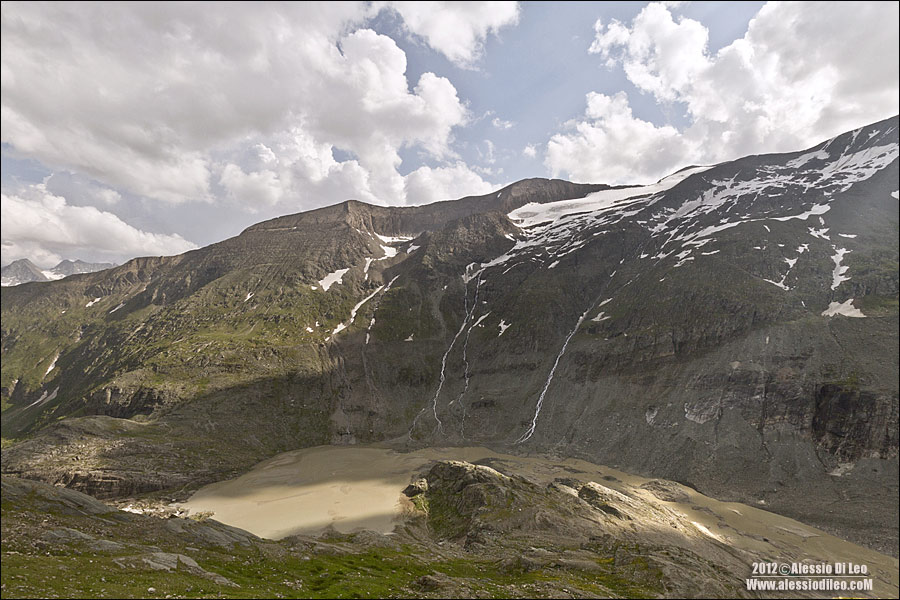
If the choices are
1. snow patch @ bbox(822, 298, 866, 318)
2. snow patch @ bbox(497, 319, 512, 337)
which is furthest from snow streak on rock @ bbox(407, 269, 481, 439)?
snow patch @ bbox(822, 298, 866, 318)

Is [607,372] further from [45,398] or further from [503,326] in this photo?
[45,398]

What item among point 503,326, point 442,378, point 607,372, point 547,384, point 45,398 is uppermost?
point 503,326

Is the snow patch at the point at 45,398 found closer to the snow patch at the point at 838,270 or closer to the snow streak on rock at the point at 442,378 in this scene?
the snow streak on rock at the point at 442,378

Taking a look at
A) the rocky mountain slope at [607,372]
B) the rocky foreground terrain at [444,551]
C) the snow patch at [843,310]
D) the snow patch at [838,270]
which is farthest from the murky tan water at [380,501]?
the snow patch at [838,270]

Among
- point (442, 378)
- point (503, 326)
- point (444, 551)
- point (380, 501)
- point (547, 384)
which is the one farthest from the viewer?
point (503, 326)

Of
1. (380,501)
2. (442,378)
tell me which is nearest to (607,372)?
(442,378)

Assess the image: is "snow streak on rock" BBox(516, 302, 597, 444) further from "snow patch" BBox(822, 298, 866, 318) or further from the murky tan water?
"snow patch" BBox(822, 298, 866, 318)

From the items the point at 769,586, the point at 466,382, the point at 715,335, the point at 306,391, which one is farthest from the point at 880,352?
the point at 306,391

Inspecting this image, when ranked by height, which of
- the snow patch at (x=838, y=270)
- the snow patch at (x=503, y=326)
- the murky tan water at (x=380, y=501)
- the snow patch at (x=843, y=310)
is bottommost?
the murky tan water at (x=380, y=501)
